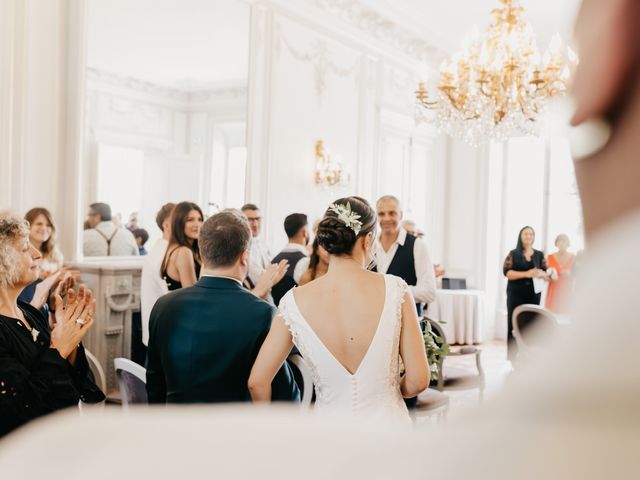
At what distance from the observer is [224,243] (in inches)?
95.2

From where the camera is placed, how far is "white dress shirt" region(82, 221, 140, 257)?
5.42 metres

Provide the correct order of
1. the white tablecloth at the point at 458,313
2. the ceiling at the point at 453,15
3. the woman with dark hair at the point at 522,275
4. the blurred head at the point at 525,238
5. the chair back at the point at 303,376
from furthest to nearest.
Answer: the white tablecloth at the point at 458,313, the ceiling at the point at 453,15, the blurred head at the point at 525,238, the woman with dark hair at the point at 522,275, the chair back at the point at 303,376

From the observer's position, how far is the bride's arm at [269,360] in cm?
222

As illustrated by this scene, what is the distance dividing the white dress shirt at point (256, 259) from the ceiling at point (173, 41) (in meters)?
1.92

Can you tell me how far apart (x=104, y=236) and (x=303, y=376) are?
332 cm

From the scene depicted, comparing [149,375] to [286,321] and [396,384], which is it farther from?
[396,384]

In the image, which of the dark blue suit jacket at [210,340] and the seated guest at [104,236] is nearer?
the dark blue suit jacket at [210,340]

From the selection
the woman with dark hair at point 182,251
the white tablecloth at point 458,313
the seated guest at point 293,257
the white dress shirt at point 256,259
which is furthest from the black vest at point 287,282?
the white tablecloth at point 458,313

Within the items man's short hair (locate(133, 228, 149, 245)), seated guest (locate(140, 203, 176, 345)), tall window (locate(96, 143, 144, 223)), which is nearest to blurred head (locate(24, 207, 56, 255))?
seated guest (locate(140, 203, 176, 345))

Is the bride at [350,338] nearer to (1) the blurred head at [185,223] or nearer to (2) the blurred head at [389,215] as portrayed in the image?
(1) the blurred head at [185,223]

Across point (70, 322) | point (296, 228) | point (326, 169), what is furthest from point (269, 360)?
point (326, 169)

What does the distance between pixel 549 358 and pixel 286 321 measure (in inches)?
83.6

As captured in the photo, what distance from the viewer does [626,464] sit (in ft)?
0.50

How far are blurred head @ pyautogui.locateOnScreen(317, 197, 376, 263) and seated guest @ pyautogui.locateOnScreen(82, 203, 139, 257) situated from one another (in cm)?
356
